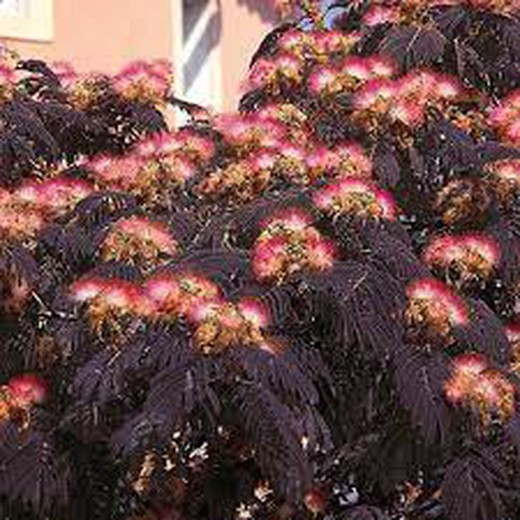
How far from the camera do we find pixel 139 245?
446cm

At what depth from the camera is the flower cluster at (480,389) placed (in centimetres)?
394

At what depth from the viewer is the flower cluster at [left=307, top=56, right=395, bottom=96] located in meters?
5.29

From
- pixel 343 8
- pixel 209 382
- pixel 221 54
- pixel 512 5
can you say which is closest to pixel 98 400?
pixel 209 382

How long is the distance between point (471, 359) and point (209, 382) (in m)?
0.80

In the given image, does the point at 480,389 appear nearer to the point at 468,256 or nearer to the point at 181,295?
the point at 468,256

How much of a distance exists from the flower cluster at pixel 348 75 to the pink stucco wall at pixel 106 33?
13.3ft

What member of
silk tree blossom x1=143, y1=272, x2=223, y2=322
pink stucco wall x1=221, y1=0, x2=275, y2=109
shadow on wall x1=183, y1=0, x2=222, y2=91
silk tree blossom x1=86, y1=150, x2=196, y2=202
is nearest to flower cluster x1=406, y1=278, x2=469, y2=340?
silk tree blossom x1=143, y1=272, x2=223, y2=322

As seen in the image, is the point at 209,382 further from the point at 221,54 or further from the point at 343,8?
the point at 221,54

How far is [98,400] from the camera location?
3.97m

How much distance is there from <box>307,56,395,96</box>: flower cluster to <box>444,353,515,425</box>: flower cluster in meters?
1.45

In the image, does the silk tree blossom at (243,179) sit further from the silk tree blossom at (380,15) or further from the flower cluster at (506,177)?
the silk tree blossom at (380,15)

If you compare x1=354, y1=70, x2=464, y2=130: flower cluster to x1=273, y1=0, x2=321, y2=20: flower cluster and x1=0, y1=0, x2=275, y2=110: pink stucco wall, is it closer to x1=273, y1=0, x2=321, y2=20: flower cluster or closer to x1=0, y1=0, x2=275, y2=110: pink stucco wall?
x1=273, y1=0, x2=321, y2=20: flower cluster

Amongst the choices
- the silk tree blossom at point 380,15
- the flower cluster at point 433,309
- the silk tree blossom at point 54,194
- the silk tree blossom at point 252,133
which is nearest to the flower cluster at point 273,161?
the silk tree blossom at point 252,133

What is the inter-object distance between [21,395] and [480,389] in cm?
143
